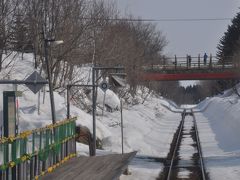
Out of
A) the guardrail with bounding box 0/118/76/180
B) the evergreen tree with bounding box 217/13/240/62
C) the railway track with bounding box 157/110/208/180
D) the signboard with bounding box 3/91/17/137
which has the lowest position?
the railway track with bounding box 157/110/208/180

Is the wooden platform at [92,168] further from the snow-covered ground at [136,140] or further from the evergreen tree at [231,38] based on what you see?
the evergreen tree at [231,38]

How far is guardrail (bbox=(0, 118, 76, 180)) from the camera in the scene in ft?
40.4

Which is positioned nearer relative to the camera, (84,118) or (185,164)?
(185,164)

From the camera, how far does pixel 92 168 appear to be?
Answer: 16.9 meters

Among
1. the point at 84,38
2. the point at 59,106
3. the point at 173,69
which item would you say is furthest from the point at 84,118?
the point at 173,69

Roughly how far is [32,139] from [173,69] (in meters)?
70.1

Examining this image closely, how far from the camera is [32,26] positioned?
31188 mm

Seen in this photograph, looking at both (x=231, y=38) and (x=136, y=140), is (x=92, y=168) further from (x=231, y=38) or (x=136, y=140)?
(x=231, y=38)

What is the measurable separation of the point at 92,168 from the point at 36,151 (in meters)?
2.75

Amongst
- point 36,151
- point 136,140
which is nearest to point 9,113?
point 36,151

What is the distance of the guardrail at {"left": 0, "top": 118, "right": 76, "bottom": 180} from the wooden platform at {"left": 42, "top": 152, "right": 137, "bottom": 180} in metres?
0.28

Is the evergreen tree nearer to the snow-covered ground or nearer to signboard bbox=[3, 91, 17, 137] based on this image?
the snow-covered ground

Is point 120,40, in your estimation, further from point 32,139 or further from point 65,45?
point 32,139

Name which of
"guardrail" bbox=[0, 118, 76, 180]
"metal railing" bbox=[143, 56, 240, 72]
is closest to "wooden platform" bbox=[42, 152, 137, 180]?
"guardrail" bbox=[0, 118, 76, 180]
